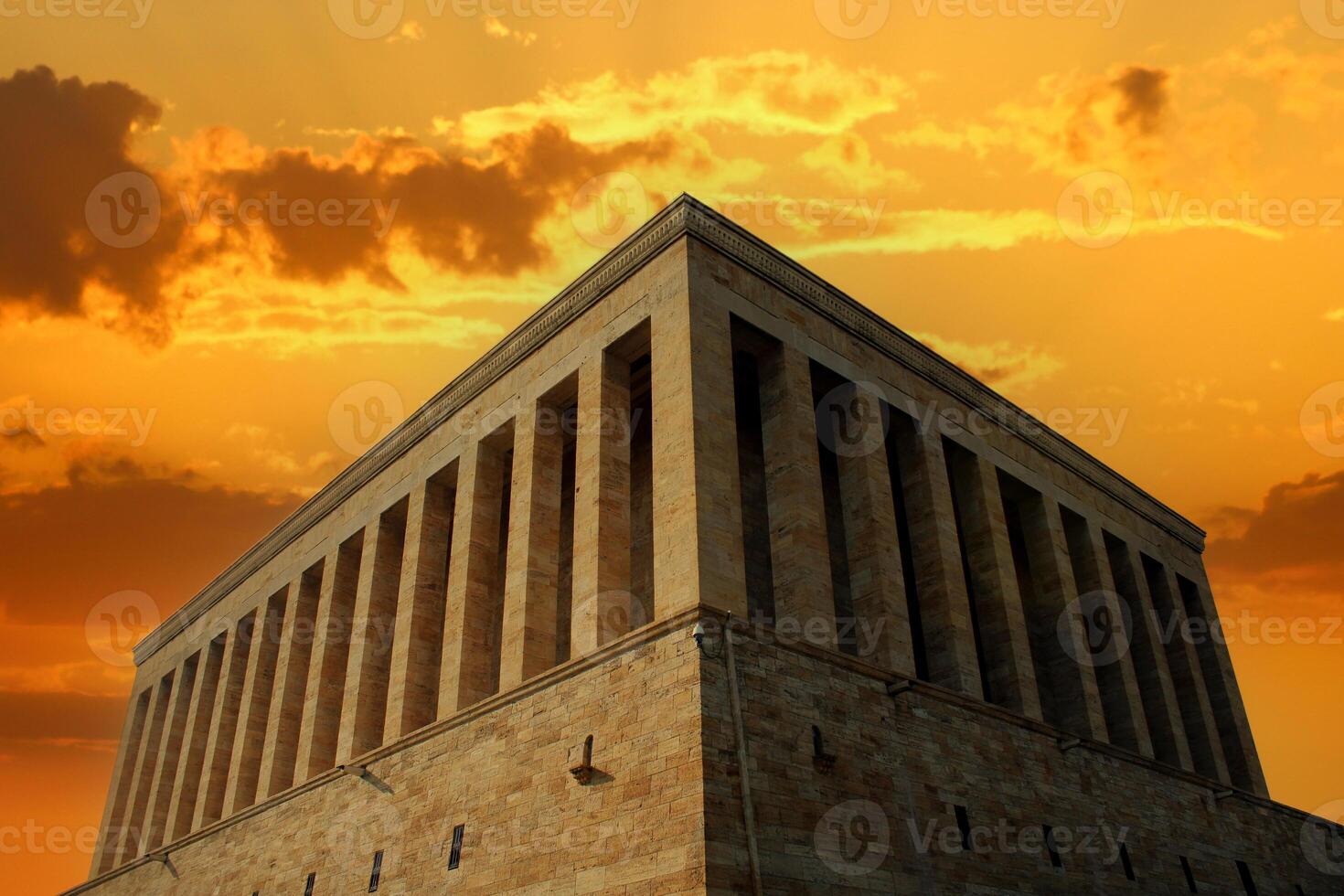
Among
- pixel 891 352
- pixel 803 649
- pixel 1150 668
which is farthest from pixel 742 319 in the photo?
pixel 1150 668

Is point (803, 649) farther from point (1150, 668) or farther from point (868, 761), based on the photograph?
point (1150, 668)

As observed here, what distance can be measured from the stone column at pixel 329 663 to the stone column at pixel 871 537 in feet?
49.2

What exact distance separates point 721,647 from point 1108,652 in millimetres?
16507

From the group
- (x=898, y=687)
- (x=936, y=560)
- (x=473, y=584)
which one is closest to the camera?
(x=898, y=687)

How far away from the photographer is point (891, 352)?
24.9 m

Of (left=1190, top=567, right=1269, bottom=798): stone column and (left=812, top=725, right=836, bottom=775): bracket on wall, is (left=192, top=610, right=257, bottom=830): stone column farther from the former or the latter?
(left=1190, top=567, right=1269, bottom=798): stone column

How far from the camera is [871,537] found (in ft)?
69.2

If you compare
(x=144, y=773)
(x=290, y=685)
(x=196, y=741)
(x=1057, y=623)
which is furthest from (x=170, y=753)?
(x=1057, y=623)

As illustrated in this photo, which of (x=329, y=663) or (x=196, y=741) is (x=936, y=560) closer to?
(x=329, y=663)

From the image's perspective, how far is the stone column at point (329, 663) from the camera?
27.3 meters

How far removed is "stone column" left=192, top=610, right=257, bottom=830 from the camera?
1256 inches

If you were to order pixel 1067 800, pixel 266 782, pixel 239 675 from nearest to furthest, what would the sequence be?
pixel 1067 800 < pixel 266 782 < pixel 239 675

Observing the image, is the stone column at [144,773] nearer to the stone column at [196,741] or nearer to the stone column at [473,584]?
the stone column at [196,741]

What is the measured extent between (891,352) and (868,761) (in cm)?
1134
